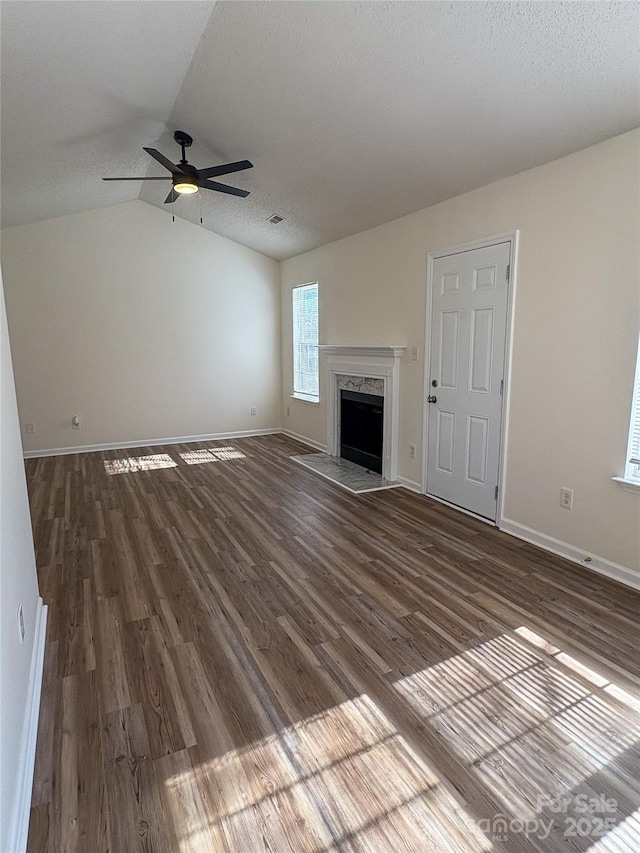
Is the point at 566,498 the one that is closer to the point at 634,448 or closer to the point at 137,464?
the point at 634,448

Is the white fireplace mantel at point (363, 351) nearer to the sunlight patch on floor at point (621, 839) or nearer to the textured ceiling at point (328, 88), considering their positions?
the textured ceiling at point (328, 88)

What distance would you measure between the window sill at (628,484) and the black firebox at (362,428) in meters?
2.49

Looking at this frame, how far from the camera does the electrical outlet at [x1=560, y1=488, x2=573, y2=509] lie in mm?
3014

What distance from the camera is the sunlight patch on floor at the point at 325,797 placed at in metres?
1.33

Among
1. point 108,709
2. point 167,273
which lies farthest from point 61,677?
point 167,273

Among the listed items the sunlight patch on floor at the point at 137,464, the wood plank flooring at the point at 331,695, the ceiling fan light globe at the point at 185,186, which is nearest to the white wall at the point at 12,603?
the wood plank flooring at the point at 331,695

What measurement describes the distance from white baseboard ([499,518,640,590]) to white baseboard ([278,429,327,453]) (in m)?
2.99

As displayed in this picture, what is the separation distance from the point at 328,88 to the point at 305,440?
175 inches

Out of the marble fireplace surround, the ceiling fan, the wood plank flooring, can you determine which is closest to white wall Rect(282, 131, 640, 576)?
A: the wood plank flooring

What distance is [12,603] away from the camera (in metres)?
1.60

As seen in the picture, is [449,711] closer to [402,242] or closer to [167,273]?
[402,242]

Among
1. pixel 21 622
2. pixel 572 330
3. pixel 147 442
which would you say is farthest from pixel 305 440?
pixel 21 622

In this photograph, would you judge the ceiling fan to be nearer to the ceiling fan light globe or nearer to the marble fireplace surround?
the ceiling fan light globe

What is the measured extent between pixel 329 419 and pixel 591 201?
3659 millimetres
